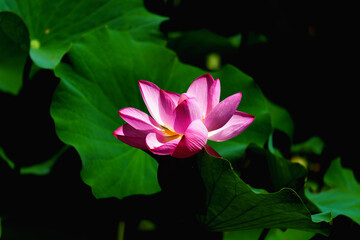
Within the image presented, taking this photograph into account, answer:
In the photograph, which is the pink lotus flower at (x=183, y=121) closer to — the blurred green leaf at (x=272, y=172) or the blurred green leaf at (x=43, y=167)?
the blurred green leaf at (x=272, y=172)

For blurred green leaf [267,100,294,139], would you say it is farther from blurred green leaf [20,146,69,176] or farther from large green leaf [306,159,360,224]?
blurred green leaf [20,146,69,176]

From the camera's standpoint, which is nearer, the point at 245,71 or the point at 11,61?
the point at 11,61

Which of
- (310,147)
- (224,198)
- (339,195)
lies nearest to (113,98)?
(224,198)

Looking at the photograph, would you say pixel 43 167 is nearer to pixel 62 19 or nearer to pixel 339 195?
pixel 62 19

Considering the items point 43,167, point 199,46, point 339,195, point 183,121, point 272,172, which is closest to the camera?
point 183,121

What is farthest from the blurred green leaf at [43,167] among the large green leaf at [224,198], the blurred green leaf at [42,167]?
the large green leaf at [224,198]

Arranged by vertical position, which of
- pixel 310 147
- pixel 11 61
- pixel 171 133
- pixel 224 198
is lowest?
pixel 310 147

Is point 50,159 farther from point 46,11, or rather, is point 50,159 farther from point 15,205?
point 46,11

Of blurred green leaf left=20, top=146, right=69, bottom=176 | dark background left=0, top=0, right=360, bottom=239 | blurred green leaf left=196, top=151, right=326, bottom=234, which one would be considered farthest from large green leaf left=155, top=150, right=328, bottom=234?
blurred green leaf left=20, top=146, right=69, bottom=176
